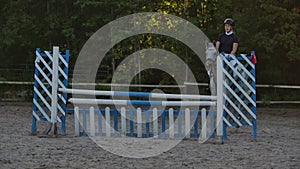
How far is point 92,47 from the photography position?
81.8 feet

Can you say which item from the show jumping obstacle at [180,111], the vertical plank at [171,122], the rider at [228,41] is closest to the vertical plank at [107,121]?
the show jumping obstacle at [180,111]

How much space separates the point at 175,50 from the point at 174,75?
1.05m

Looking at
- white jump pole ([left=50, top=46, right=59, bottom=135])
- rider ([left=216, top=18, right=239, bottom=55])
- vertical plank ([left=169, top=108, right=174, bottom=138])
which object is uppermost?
rider ([left=216, top=18, right=239, bottom=55])

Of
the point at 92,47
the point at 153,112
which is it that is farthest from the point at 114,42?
the point at 153,112

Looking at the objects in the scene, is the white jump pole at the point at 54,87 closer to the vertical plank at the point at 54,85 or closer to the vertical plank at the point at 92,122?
the vertical plank at the point at 54,85

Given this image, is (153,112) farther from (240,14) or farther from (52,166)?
(240,14)

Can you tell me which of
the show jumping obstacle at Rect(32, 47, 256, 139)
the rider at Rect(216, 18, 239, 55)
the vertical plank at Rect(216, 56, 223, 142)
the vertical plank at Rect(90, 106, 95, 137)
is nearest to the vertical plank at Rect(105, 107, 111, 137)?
the show jumping obstacle at Rect(32, 47, 256, 139)

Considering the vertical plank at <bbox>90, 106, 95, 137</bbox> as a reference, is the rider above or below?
above

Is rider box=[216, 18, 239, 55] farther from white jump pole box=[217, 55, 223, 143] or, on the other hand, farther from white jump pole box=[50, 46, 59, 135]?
white jump pole box=[50, 46, 59, 135]

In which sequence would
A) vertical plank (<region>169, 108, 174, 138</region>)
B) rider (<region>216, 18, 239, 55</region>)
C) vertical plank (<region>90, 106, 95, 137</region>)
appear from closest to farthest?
vertical plank (<region>169, 108, 174, 138</region>) < vertical plank (<region>90, 106, 95, 137</region>) < rider (<region>216, 18, 239, 55</region>)

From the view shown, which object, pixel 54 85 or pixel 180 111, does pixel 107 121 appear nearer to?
pixel 54 85

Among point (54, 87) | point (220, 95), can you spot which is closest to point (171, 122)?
point (220, 95)

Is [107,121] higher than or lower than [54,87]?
lower

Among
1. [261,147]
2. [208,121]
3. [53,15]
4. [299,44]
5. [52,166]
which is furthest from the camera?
[53,15]
